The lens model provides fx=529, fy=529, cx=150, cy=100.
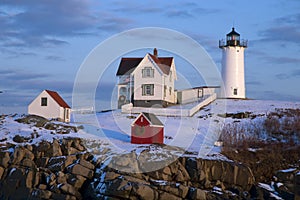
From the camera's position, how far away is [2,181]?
24766 millimetres

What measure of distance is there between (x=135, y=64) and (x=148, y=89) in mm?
3214

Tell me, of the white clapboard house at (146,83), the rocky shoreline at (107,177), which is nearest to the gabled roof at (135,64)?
the white clapboard house at (146,83)

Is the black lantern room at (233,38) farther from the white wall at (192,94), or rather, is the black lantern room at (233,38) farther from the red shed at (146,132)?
the red shed at (146,132)

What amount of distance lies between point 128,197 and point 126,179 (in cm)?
110

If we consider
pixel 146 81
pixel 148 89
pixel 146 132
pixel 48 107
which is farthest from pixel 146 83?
pixel 146 132

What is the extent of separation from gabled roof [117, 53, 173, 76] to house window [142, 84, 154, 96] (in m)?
1.92

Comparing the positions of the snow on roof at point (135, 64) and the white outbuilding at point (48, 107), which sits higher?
the snow on roof at point (135, 64)

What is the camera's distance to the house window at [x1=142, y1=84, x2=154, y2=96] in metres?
45.9

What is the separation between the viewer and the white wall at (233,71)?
5134 centimetres

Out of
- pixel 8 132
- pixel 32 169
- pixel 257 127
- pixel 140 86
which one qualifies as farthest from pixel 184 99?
pixel 32 169

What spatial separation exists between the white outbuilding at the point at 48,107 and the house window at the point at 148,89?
846 centimetres

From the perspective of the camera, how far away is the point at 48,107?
39.6 meters

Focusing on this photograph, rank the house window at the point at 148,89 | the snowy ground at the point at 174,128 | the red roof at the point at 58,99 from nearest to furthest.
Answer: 1. the snowy ground at the point at 174,128
2. the red roof at the point at 58,99
3. the house window at the point at 148,89

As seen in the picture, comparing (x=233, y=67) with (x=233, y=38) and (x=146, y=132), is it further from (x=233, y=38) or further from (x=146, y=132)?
(x=146, y=132)
